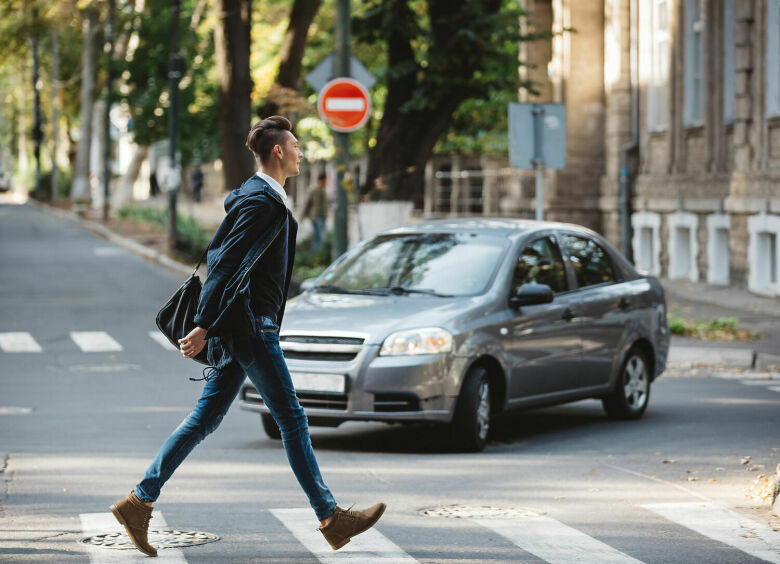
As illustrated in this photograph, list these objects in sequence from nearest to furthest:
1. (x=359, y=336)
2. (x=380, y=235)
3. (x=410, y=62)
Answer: (x=359, y=336), (x=380, y=235), (x=410, y=62)

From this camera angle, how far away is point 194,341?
22.0ft

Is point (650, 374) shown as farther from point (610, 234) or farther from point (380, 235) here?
point (610, 234)

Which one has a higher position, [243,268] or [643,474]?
[243,268]

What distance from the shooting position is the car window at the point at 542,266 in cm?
1141

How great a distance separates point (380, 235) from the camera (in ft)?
39.9

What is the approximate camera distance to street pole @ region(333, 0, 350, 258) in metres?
19.5

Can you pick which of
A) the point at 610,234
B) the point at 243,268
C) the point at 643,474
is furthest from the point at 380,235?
the point at 610,234

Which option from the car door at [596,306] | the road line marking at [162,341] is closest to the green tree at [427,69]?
the road line marking at [162,341]

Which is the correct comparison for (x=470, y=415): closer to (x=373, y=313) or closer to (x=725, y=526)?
(x=373, y=313)

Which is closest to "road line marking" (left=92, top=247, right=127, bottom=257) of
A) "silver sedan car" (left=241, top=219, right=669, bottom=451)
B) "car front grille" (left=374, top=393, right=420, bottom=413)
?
"silver sedan car" (left=241, top=219, right=669, bottom=451)

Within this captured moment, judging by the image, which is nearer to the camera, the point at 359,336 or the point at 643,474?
the point at 643,474

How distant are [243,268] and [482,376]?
4265mm

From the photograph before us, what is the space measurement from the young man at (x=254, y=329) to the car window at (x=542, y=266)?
4585mm

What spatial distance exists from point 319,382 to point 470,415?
1.01m
